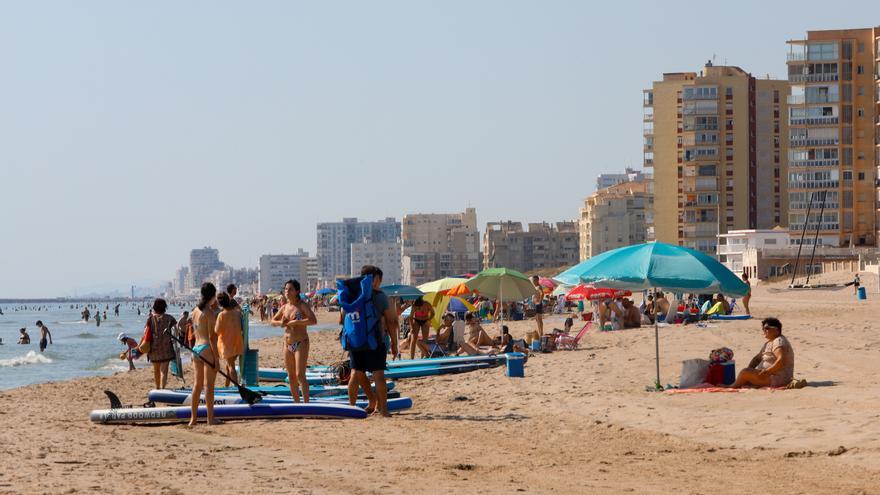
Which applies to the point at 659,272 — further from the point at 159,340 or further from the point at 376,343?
the point at 159,340

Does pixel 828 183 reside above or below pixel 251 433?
above

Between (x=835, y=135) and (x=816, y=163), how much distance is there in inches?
96.0

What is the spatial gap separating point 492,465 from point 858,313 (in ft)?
95.2

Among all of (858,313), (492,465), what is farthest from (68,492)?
(858,313)

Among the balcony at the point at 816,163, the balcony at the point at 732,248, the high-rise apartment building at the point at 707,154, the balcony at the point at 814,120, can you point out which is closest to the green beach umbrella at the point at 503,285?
the balcony at the point at 732,248

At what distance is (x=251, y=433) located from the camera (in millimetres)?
12984

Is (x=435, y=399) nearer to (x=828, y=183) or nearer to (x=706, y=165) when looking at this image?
(x=828, y=183)

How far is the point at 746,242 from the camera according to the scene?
93938 mm

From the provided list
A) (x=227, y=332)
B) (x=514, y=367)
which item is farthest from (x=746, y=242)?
(x=227, y=332)

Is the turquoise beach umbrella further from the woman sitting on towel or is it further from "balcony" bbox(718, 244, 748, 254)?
"balcony" bbox(718, 244, 748, 254)

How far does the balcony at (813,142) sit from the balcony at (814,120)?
4.11 ft

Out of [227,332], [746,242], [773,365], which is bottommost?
[773,365]

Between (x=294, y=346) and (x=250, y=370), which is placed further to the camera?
(x=250, y=370)

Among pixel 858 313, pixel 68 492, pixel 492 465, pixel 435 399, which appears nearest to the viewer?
pixel 68 492
